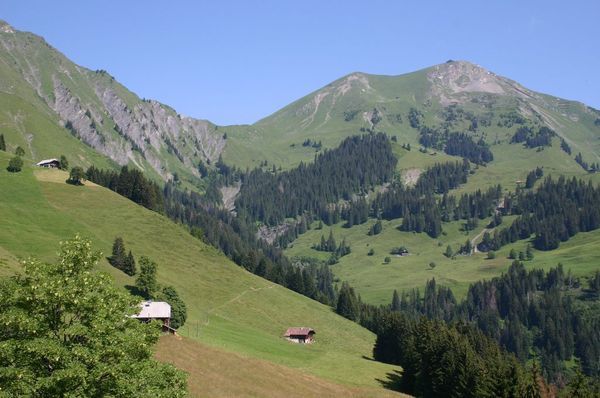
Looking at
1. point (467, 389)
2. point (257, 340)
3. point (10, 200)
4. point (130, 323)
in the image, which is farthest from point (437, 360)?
point (10, 200)

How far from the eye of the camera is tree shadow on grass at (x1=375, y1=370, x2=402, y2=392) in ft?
332

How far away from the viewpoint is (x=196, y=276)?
142 metres

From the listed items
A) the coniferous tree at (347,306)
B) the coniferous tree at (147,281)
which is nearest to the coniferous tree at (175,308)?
the coniferous tree at (147,281)

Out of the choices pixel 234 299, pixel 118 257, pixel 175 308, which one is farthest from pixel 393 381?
pixel 118 257

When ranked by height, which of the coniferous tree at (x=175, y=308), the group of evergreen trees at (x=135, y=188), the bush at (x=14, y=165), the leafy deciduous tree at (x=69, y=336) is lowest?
the coniferous tree at (x=175, y=308)

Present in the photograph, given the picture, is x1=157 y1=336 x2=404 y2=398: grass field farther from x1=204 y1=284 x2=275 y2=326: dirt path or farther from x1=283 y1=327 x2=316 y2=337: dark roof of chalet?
x1=283 y1=327 x2=316 y2=337: dark roof of chalet

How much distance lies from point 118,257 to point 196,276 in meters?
22.6

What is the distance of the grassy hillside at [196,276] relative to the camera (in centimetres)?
10800

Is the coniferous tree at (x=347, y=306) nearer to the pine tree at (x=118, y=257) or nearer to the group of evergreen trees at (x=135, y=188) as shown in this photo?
the group of evergreen trees at (x=135, y=188)

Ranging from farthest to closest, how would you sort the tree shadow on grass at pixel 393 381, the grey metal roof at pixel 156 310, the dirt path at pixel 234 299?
the dirt path at pixel 234 299 → the tree shadow on grass at pixel 393 381 → the grey metal roof at pixel 156 310

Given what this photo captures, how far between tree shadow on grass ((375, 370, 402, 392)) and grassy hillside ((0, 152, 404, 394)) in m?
1.23

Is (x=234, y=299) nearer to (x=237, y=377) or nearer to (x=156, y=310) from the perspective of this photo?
(x=156, y=310)

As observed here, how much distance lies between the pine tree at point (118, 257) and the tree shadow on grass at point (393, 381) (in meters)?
56.8

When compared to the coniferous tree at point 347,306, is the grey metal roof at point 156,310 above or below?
above
